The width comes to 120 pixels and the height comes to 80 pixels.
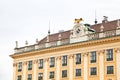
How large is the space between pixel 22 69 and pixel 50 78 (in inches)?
394

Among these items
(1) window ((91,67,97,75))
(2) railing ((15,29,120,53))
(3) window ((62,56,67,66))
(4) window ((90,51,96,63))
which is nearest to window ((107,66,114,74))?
(1) window ((91,67,97,75))

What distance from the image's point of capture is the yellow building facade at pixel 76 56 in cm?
6406

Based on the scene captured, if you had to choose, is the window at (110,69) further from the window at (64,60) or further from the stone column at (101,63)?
the window at (64,60)

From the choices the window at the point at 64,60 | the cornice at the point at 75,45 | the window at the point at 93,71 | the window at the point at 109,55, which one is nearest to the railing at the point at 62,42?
the cornice at the point at 75,45

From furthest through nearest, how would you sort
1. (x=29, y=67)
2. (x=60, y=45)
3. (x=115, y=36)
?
1. (x=29, y=67)
2. (x=60, y=45)
3. (x=115, y=36)

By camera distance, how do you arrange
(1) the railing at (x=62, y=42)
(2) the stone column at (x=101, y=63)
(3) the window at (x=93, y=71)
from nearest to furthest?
1. (1) the railing at (x=62, y=42)
2. (2) the stone column at (x=101, y=63)
3. (3) the window at (x=93, y=71)

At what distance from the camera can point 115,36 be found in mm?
62938

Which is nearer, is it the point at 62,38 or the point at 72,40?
the point at 72,40

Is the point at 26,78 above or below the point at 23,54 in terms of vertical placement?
below

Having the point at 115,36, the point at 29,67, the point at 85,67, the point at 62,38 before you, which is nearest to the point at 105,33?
the point at 115,36

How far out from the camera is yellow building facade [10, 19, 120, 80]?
2522 inches

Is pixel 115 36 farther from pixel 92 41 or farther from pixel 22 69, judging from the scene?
pixel 22 69

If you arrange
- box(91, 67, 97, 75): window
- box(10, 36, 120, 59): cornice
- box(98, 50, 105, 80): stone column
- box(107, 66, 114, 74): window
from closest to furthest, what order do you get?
box(107, 66, 114, 74): window → box(10, 36, 120, 59): cornice → box(98, 50, 105, 80): stone column → box(91, 67, 97, 75): window

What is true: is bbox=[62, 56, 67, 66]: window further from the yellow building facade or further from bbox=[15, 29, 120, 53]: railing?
bbox=[15, 29, 120, 53]: railing
